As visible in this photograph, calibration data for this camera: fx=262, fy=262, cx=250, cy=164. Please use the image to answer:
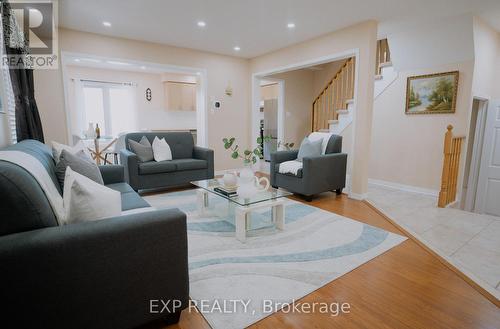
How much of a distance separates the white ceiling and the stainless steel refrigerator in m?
2.37

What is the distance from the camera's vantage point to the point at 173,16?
3660mm

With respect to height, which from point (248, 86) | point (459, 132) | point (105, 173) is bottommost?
point (105, 173)

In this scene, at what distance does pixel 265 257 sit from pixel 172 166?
8.18ft

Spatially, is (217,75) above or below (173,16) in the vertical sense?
below

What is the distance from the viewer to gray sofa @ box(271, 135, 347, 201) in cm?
371

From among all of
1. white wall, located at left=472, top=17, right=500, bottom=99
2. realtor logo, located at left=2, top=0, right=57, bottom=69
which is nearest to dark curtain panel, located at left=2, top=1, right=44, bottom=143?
realtor logo, located at left=2, top=0, right=57, bottom=69

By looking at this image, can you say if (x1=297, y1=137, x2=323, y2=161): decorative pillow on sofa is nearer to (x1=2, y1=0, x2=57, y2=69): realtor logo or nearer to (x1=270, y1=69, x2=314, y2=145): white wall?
(x1=270, y1=69, x2=314, y2=145): white wall

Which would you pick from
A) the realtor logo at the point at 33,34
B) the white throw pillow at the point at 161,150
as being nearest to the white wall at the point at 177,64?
the realtor logo at the point at 33,34

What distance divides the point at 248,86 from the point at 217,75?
0.83 m

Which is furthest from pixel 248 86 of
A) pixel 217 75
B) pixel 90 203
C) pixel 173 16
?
pixel 90 203

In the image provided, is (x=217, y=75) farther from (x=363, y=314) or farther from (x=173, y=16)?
(x=363, y=314)

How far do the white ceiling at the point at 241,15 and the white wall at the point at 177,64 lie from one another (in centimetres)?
22

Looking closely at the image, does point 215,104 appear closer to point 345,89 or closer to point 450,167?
point 345,89

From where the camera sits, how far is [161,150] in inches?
172
